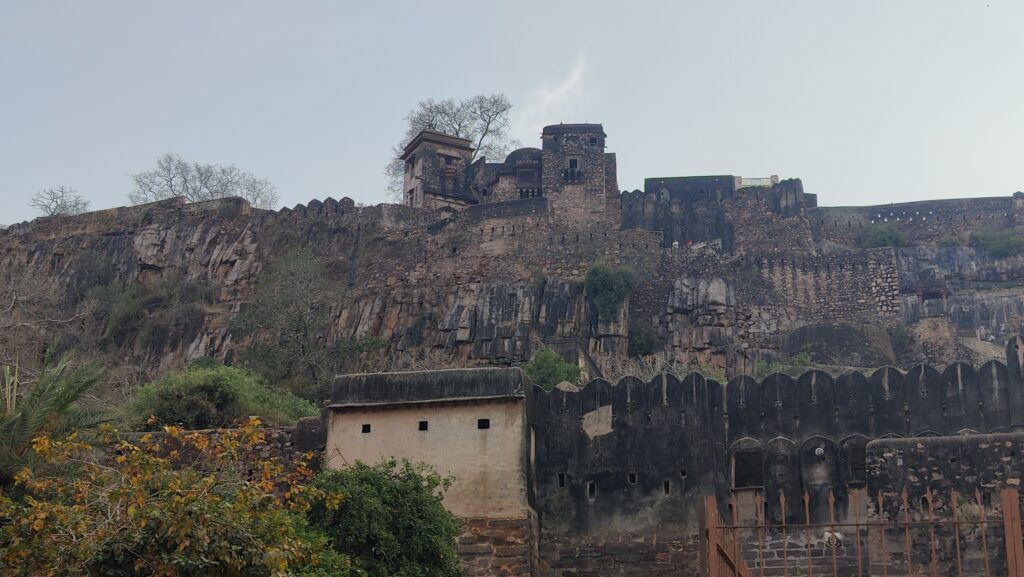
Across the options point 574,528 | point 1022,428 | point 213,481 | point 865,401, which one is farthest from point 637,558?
point 213,481

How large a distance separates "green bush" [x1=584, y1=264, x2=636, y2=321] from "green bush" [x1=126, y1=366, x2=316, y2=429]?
13479 mm

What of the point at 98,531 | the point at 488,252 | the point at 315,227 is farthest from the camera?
the point at 315,227

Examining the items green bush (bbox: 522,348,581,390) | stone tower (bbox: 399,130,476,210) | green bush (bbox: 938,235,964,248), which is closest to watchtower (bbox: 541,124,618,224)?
stone tower (bbox: 399,130,476,210)

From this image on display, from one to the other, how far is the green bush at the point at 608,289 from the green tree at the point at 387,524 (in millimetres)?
18205

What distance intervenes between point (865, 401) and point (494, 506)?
16.3 ft

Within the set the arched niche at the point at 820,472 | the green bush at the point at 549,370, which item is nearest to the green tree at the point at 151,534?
the arched niche at the point at 820,472

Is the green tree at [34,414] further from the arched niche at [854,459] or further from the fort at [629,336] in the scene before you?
the arched niche at [854,459]

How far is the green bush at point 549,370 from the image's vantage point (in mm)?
25797

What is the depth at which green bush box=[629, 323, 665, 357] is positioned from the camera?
33094mm

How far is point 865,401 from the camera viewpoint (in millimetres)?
17094

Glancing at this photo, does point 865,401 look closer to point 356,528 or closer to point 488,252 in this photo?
point 356,528

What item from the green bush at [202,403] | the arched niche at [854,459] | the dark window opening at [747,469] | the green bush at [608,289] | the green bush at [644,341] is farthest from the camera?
the green bush at [608,289]

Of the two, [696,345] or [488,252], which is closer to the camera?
[696,345]

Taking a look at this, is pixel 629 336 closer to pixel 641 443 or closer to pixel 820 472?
pixel 641 443
